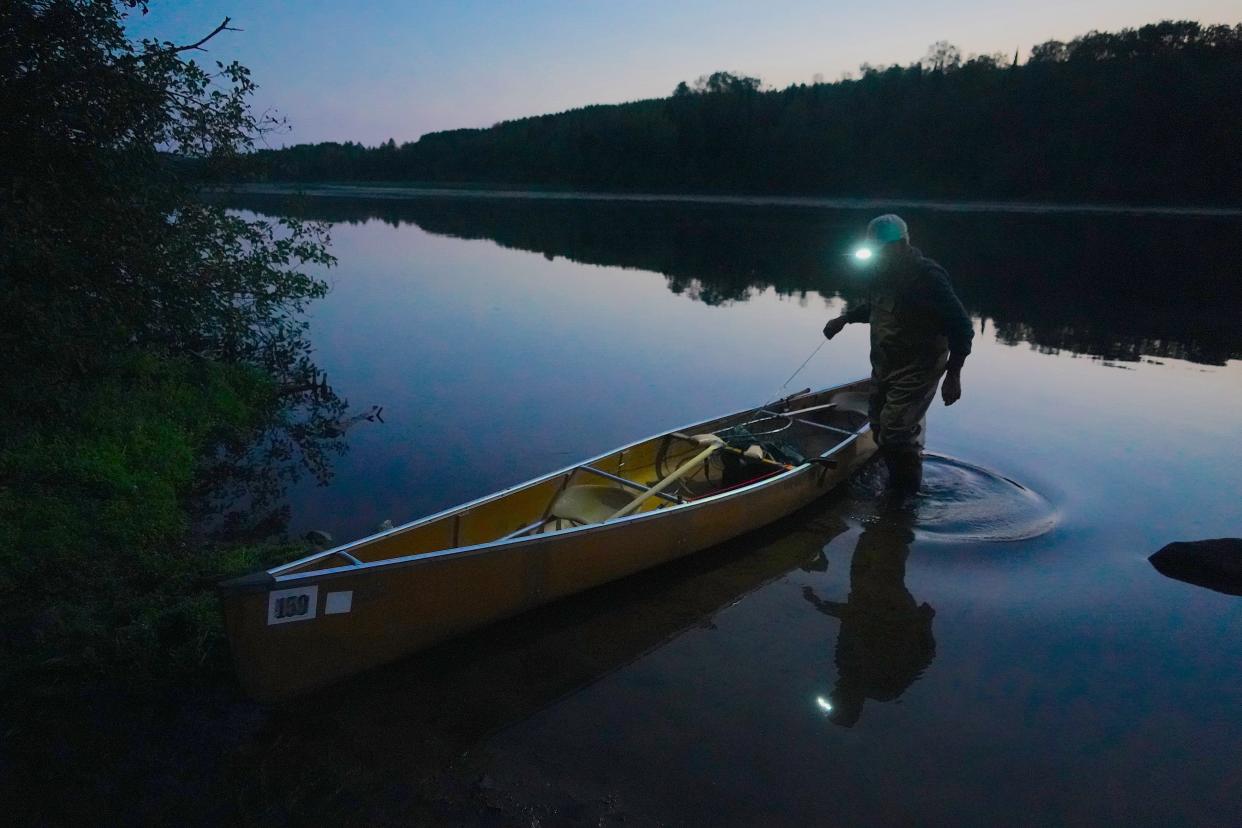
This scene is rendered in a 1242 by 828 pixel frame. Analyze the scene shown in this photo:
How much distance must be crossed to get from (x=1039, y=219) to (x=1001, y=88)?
23.8 meters

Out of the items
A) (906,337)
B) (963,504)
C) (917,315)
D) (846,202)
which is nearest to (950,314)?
(917,315)

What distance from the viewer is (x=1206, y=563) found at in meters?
6.11

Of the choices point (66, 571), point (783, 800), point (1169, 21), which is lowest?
point (783, 800)

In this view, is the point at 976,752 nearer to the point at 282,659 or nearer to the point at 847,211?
the point at 282,659

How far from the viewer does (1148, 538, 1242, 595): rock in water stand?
6.05 m

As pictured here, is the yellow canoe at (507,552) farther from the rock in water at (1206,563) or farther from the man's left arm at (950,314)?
the rock in water at (1206,563)

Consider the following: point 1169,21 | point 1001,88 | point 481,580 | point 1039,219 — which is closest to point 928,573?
point 481,580

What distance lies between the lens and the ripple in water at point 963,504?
698cm

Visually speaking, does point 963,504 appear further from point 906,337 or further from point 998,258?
point 998,258

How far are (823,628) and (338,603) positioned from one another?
324 cm

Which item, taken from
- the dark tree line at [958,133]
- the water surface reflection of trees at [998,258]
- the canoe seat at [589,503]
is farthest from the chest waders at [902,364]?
the dark tree line at [958,133]

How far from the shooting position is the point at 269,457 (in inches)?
333

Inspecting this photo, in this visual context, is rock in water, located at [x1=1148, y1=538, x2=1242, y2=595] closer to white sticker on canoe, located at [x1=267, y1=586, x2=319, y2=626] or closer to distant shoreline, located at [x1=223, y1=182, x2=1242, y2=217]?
white sticker on canoe, located at [x1=267, y1=586, x2=319, y2=626]

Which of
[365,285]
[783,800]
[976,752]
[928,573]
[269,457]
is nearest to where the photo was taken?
[783,800]
